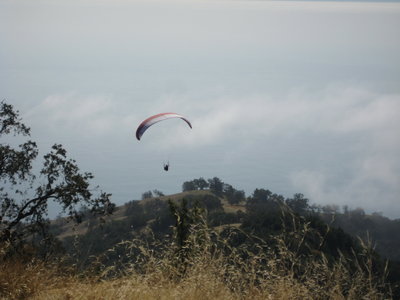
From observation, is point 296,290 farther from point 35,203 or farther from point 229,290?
point 35,203

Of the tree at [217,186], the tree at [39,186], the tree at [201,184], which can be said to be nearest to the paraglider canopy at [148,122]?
the tree at [39,186]

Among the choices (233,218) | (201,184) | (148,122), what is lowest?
(233,218)

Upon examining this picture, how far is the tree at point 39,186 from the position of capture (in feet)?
76.9

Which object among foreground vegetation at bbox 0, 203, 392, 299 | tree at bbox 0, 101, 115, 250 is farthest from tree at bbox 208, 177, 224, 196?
foreground vegetation at bbox 0, 203, 392, 299

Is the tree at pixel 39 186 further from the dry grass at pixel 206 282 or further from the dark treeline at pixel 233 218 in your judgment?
the dark treeline at pixel 233 218

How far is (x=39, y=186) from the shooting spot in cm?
2378

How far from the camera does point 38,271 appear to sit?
7809 mm

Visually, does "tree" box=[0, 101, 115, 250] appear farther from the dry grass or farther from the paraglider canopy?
the dry grass

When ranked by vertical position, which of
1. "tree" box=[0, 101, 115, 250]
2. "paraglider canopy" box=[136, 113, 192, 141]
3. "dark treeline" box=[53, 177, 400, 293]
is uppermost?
"paraglider canopy" box=[136, 113, 192, 141]

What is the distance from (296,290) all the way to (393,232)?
171836mm

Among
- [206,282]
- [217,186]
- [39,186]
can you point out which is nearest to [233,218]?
[217,186]

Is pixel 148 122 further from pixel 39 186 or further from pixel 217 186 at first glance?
pixel 217 186

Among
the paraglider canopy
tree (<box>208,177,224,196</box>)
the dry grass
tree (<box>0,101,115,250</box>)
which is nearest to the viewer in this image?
the dry grass

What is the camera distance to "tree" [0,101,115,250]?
2344cm
